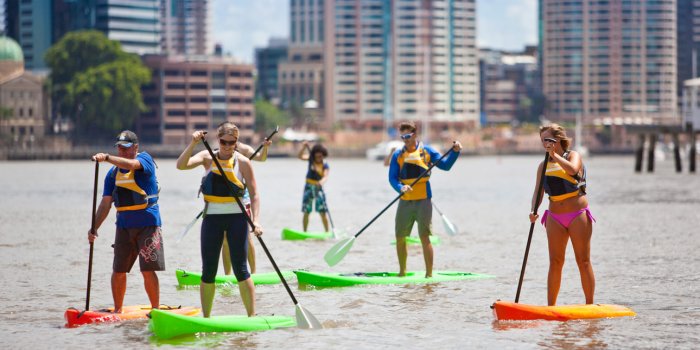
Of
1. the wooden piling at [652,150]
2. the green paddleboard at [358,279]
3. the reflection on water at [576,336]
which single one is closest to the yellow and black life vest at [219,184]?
the reflection on water at [576,336]

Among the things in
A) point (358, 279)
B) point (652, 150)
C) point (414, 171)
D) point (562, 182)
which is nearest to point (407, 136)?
point (414, 171)

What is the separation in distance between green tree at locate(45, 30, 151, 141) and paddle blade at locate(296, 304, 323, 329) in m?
165

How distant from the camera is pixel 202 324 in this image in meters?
14.0

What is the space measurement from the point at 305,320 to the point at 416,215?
3898 mm

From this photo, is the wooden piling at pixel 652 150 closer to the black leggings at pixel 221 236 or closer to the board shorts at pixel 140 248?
the board shorts at pixel 140 248

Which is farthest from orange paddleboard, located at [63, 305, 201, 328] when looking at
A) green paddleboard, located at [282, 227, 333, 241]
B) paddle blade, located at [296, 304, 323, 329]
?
green paddleboard, located at [282, 227, 333, 241]

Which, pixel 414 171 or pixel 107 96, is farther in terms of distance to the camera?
pixel 107 96

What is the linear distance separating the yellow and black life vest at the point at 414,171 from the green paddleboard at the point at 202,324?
3930mm

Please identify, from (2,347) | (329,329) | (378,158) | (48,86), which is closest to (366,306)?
(329,329)

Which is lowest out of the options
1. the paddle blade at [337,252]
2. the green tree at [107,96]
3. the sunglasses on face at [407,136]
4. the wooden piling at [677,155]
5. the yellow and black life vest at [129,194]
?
the wooden piling at [677,155]

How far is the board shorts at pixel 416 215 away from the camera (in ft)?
58.4

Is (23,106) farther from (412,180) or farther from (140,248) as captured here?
(140,248)

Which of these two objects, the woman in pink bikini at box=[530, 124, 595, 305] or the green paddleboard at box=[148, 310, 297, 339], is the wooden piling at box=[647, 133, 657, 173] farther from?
the green paddleboard at box=[148, 310, 297, 339]

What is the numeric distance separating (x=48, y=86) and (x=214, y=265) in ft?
594
